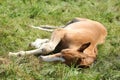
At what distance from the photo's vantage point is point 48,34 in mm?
8844

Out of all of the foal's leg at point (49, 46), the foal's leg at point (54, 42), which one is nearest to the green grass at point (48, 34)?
the foal's leg at point (49, 46)

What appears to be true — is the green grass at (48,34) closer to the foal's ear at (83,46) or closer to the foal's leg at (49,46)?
the foal's leg at (49,46)

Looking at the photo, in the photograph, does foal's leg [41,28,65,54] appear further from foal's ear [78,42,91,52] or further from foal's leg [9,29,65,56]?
foal's ear [78,42,91,52]

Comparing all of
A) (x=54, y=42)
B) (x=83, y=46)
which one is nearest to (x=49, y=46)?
(x=54, y=42)

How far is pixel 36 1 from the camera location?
34.1 ft

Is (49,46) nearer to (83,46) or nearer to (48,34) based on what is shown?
(83,46)

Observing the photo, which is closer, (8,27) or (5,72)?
(5,72)

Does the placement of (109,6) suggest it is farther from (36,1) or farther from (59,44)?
(59,44)

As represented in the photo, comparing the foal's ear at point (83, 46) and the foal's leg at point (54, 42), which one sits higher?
the foal's ear at point (83, 46)

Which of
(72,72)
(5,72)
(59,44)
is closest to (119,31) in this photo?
(59,44)

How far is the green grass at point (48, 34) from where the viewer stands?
6938mm

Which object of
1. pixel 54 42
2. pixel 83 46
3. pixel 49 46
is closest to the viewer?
pixel 83 46

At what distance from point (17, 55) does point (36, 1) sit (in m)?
3.27

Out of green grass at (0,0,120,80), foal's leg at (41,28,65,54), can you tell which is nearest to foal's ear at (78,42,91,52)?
green grass at (0,0,120,80)
